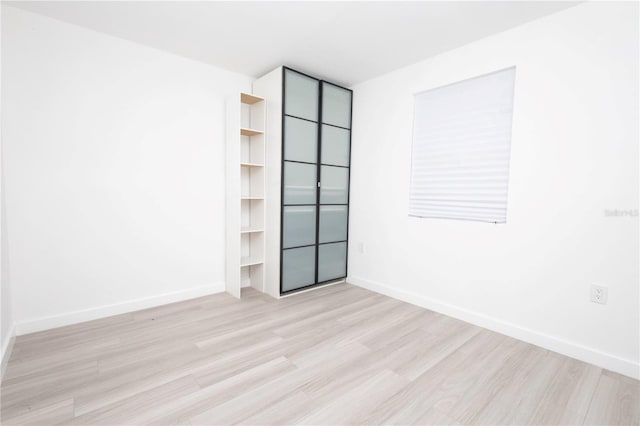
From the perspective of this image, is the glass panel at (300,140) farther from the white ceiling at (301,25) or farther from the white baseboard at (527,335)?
the white baseboard at (527,335)

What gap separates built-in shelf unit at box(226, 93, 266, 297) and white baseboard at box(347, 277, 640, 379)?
1489mm

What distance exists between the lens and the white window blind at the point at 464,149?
8.00 ft

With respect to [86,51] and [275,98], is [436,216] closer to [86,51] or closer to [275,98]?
[275,98]

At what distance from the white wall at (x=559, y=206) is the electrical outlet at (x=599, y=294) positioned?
3 centimetres

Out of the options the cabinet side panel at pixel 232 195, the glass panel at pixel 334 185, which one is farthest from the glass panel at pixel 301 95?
the glass panel at pixel 334 185

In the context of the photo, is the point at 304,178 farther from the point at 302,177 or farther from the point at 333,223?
the point at 333,223

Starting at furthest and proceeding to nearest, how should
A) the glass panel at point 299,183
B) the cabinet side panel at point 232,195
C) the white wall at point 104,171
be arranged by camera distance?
the glass panel at point 299,183 → the cabinet side panel at point 232,195 → the white wall at point 104,171

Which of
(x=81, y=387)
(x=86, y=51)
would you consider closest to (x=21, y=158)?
(x=86, y=51)

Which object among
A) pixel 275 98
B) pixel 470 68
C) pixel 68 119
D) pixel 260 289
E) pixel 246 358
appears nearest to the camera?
pixel 246 358

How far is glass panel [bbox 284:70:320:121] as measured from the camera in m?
3.07

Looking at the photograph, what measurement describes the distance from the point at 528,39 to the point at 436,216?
1509 mm

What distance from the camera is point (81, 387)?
1.68 meters

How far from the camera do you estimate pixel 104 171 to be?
2.55m

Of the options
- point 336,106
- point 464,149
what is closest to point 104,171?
point 336,106
